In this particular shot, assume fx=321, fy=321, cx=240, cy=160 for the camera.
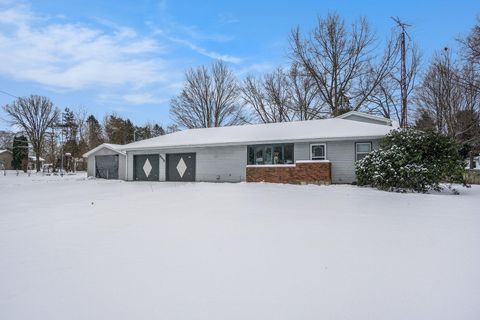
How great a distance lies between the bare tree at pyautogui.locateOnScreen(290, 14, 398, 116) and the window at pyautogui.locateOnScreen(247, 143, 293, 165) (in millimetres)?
12903

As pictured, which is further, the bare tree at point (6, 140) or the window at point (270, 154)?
the bare tree at point (6, 140)

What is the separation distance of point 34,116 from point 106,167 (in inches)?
1093

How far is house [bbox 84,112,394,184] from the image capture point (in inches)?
640

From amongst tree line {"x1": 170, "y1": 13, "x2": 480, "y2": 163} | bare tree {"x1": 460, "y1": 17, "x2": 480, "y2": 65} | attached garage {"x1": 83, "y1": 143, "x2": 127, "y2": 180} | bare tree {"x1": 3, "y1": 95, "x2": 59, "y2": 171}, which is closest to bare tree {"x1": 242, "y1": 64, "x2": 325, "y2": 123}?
tree line {"x1": 170, "y1": 13, "x2": 480, "y2": 163}

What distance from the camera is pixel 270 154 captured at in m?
18.4

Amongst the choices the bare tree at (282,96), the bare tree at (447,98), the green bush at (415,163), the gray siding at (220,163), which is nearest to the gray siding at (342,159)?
the green bush at (415,163)

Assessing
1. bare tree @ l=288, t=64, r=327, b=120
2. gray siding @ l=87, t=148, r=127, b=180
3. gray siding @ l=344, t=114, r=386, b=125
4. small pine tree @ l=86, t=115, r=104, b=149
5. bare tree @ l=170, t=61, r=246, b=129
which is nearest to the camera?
gray siding @ l=344, t=114, r=386, b=125

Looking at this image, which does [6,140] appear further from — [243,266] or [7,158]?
[243,266]

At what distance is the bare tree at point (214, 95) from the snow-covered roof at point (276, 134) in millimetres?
12528

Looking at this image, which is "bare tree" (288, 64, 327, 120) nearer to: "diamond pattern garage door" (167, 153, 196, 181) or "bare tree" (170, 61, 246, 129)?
"bare tree" (170, 61, 246, 129)

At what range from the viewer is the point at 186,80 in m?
37.8

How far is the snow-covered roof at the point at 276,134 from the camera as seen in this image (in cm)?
1638

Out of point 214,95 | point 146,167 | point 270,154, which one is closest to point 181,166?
point 146,167

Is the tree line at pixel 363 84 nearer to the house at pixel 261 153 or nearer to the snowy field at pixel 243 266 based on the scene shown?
the house at pixel 261 153
